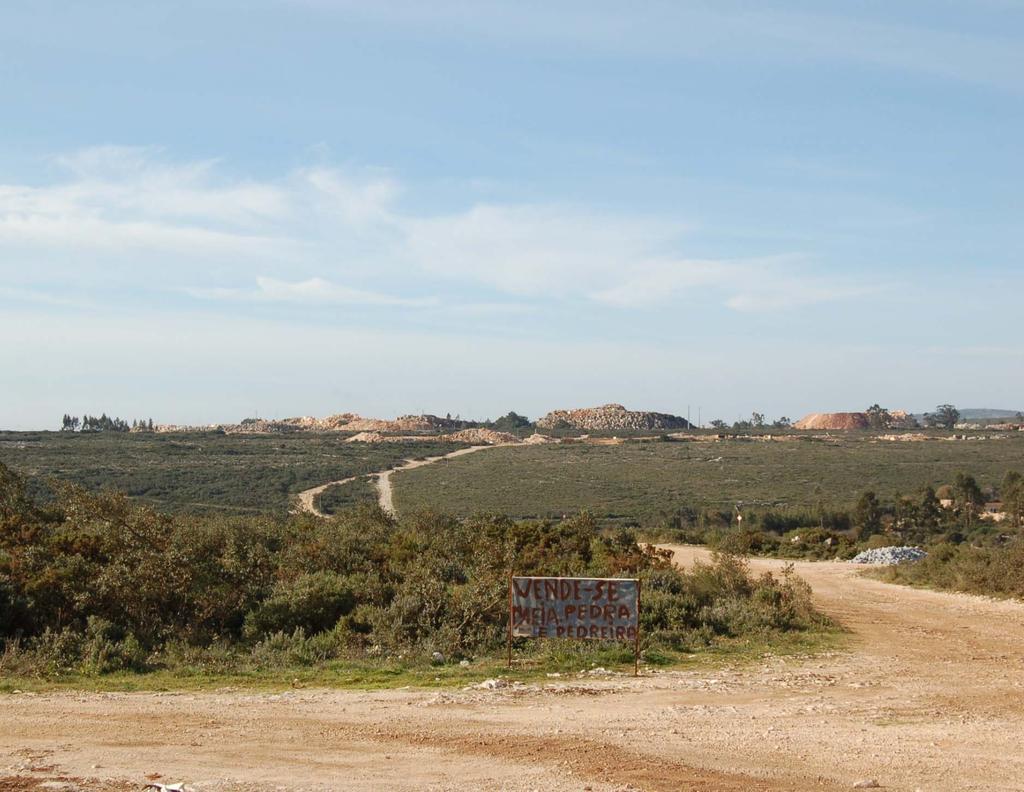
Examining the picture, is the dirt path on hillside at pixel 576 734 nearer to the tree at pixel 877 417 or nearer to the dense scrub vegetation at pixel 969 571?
the dense scrub vegetation at pixel 969 571

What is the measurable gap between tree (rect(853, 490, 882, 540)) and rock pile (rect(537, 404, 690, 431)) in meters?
108

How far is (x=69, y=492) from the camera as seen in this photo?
17656 millimetres

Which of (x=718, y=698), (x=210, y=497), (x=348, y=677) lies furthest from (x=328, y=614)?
(x=210, y=497)

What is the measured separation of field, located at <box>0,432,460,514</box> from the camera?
158ft

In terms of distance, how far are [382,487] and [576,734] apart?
5180 centimetres

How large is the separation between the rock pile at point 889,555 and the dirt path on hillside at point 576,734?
1651 cm

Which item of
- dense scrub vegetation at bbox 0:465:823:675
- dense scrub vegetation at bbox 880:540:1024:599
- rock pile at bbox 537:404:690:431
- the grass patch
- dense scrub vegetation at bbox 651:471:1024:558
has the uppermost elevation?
rock pile at bbox 537:404:690:431

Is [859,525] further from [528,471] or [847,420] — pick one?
[847,420]

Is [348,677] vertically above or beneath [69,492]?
beneath

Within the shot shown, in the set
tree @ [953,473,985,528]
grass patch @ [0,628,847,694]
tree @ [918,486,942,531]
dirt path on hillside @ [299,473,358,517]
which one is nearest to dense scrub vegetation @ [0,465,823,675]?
grass patch @ [0,628,847,694]

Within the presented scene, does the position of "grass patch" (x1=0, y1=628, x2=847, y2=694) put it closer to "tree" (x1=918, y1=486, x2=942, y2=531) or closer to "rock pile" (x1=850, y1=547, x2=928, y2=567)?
"rock pile" (x1=850, y1=547, x2=928, y2=567)

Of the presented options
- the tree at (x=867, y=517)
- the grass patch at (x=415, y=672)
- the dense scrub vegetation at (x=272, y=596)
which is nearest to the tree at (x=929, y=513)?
the tree at (x=867, y=517)

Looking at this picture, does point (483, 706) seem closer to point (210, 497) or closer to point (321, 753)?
point (321, 753)

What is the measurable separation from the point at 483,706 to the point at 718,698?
104 inches
